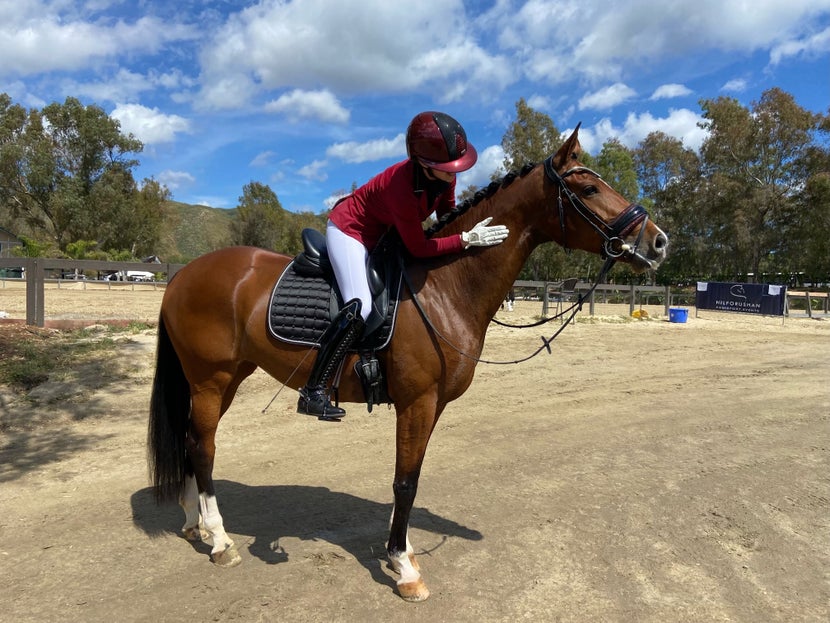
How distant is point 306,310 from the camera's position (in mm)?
3328

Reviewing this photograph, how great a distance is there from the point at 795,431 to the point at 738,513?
295cm

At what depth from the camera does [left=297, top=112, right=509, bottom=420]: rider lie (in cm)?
302

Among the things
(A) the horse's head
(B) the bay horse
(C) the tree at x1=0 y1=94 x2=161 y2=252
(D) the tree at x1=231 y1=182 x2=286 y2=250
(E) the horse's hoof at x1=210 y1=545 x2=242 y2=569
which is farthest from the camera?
(D) the tree at x1=231 y1=182 x2=286 y2=250

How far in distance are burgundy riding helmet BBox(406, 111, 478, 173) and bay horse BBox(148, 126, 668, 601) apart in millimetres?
391

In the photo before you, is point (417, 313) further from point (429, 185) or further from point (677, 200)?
point (677, 200)

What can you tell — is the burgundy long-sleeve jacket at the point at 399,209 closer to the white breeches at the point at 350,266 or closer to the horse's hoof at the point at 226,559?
the white breeches at the point at 350,266

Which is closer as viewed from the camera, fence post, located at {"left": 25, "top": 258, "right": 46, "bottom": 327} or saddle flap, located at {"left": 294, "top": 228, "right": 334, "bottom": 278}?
saddle flap, located at {"left": 294, "top": 228, "right": 334, "bottom": 278}

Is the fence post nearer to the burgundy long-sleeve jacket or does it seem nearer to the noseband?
the burgundy long-sleeve jacket

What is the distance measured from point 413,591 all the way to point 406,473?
68 cm

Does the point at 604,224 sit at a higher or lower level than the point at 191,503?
higher

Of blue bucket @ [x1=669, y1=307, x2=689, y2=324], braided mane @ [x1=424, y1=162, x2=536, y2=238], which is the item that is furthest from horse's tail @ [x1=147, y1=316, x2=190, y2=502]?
blue bucket @ [x1=669, y1=307, x2=689, y2=324]

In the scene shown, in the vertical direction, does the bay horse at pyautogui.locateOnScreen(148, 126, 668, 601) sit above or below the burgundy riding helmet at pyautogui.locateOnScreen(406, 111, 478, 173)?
below

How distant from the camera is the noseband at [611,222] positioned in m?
2.97

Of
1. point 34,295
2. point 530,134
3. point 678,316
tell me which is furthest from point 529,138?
point 34,295
